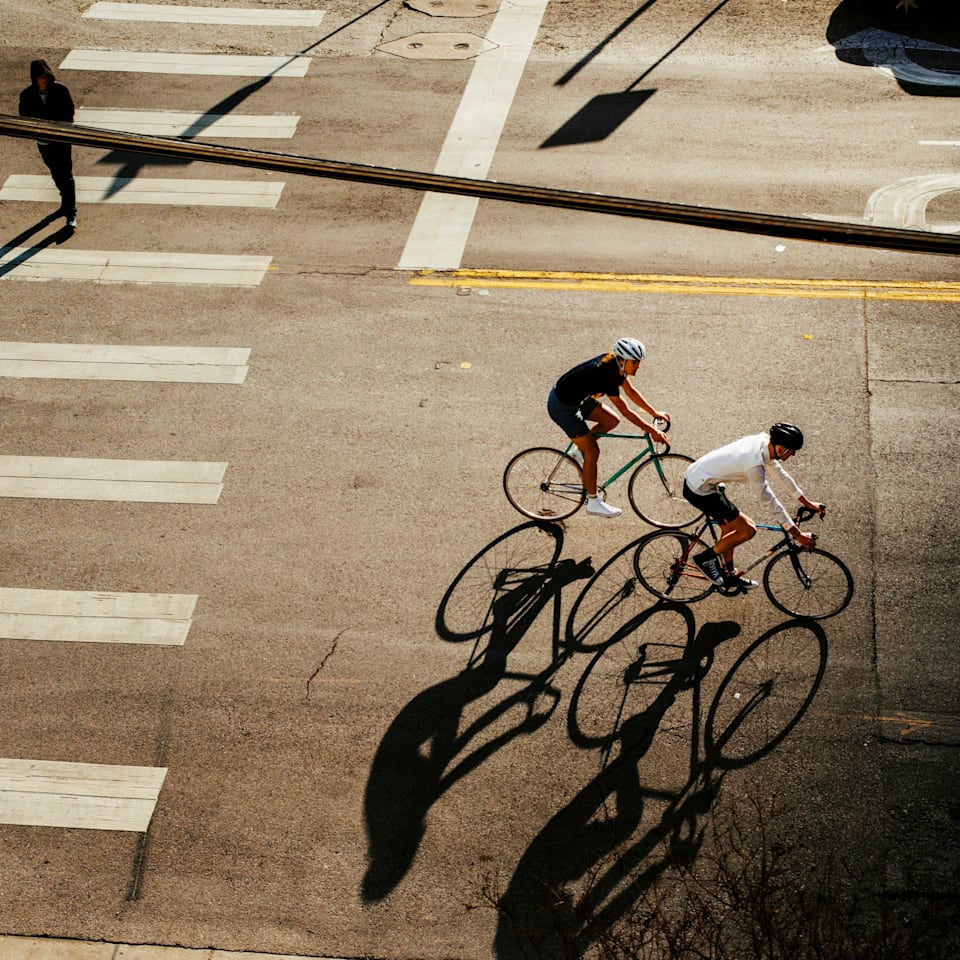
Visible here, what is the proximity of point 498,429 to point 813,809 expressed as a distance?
4638 mm

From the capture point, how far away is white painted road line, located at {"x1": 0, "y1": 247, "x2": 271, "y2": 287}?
12062mm

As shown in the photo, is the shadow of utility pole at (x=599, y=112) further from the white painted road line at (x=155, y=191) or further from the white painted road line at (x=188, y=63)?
the white painted road line at (x=188, y=63)

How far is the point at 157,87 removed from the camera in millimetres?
15102

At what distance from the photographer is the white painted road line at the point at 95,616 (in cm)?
859

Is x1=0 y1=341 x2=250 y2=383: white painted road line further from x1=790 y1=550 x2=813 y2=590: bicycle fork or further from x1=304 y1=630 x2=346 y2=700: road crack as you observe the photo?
x1=790 y1=550 x2=813 y2=590: bicycle fork

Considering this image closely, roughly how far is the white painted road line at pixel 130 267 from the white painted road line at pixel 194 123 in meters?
2.67

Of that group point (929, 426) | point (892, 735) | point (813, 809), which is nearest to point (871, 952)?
point (813, 809)

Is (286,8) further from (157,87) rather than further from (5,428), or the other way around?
(5,428)

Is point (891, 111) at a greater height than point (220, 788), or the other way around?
point (891, 111)

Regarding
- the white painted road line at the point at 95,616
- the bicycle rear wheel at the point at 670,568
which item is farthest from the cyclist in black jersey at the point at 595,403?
the white painted road line at the point at 95,616

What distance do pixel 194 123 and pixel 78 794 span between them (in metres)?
10.2

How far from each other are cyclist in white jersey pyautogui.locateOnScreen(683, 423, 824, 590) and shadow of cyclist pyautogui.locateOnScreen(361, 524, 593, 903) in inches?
50.5

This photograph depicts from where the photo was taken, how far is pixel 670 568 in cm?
882

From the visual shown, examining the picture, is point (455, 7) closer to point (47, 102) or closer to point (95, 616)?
point (47, 102)
